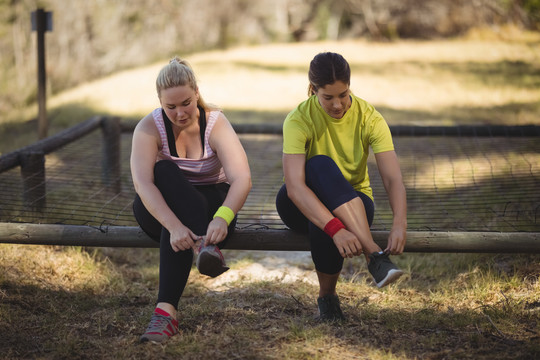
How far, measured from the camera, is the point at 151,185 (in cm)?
228

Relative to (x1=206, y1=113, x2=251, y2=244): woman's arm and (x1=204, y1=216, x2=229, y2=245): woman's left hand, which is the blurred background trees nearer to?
(x1=206, y1=113, x2=251, y2=244): woman's arm

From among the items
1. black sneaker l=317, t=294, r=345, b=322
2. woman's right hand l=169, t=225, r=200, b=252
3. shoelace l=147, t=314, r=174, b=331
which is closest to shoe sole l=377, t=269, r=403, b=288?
black sneaker l=317, t=294, r=345, b=322

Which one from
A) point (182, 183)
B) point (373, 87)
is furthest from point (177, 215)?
point (373, 87)

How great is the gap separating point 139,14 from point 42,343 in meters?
10.7

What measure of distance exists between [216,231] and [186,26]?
39.5 feet

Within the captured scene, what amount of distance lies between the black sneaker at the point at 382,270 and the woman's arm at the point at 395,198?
8 cm

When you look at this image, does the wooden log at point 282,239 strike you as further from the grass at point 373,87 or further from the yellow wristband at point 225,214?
A: the grass at point 373,87

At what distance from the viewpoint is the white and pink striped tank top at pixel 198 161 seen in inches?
94.7

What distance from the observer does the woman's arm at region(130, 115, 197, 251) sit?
215 cm

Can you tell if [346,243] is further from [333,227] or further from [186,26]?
[186,26]

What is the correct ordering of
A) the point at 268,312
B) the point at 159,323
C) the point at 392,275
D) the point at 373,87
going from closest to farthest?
the point at 392,275 → the point at 159,323 → the point at 268,312 → the point at 373,87

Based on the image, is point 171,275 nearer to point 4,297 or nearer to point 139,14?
point 4,297

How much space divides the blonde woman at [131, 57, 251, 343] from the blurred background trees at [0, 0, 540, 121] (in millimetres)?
6444

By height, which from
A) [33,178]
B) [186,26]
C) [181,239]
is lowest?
[186,26]
